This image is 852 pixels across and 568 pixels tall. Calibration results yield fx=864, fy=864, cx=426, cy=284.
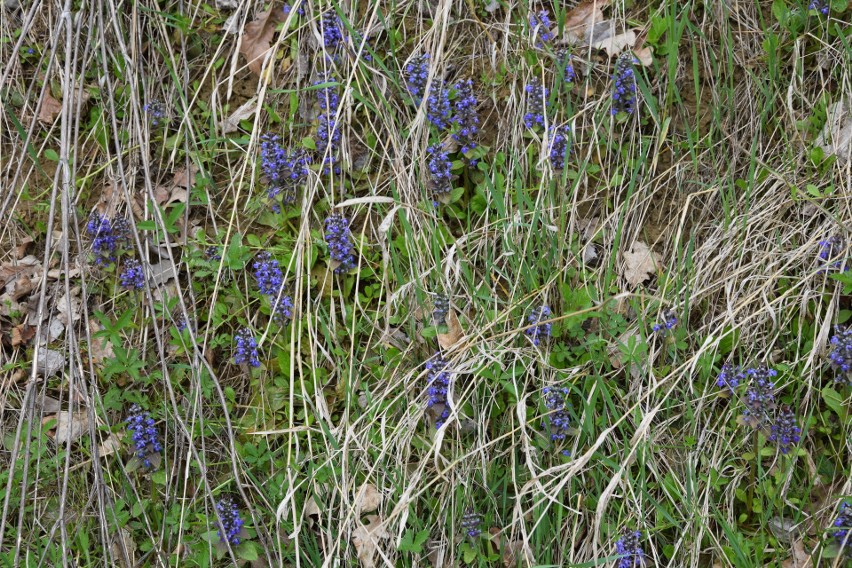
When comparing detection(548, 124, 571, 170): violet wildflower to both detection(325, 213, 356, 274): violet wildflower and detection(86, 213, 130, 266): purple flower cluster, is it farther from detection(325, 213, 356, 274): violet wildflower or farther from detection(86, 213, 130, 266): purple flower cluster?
detection(86, 213, 130, 266): purple flower cluster

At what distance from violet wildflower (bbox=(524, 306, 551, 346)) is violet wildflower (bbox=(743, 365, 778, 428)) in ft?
2.18

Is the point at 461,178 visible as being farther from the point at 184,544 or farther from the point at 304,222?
the point at 184,544

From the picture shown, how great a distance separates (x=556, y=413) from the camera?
283cm

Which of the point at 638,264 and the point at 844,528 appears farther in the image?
the point at 638,264

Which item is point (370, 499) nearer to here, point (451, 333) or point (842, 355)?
point (451, 333)

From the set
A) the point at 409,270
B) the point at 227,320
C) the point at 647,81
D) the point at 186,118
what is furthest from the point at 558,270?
the point at 186,118

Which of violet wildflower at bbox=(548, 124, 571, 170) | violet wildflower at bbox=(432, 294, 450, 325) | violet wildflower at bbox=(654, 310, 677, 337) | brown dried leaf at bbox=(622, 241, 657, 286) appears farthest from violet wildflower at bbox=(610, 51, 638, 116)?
violet wildflower at bbox=(432, 294, 450, 325)

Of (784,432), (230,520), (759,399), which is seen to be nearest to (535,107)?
(759,399)

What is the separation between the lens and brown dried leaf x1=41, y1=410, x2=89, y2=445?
3.06 meters

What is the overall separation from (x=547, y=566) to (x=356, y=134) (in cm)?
171

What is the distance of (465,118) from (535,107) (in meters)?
0.26

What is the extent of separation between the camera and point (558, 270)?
2.98 m

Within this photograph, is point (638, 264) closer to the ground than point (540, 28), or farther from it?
closer to the ground

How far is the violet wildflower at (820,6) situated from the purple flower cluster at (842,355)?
1.18m
